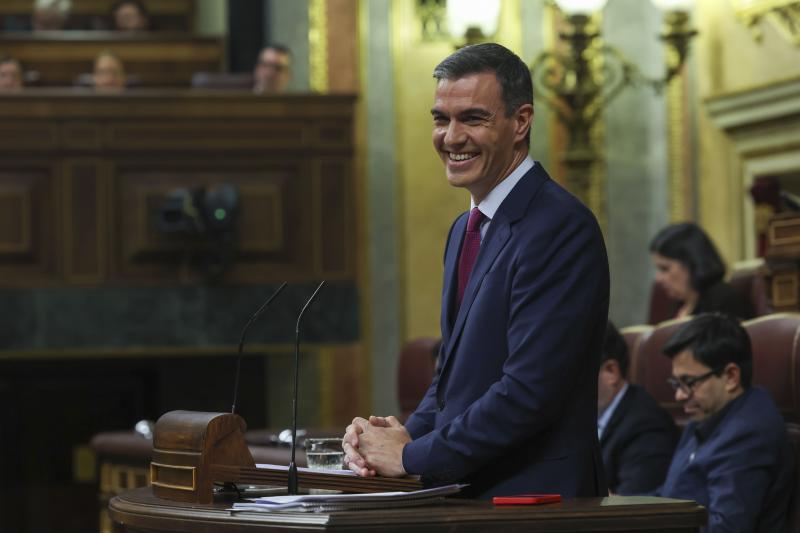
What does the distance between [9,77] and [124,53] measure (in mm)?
1676

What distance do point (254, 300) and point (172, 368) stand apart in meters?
1.35

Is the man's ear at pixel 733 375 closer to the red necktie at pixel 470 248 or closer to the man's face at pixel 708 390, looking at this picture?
the man's face at pixel 708 390

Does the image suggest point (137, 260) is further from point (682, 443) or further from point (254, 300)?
point (682, 443)

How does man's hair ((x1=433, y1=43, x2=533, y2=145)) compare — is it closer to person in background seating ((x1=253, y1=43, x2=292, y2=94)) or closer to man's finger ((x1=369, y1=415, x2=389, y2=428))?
man's finger ((x1=369, y1=415, x2=389, y2=428))

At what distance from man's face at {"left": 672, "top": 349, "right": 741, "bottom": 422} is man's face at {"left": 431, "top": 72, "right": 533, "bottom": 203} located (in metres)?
1.48

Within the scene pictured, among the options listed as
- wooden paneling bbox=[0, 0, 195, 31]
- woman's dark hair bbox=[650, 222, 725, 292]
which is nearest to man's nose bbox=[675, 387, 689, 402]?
woman's dark hair bbox=[650, 222, 725, 292]

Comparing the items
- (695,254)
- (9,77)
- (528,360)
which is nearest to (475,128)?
(528,360)

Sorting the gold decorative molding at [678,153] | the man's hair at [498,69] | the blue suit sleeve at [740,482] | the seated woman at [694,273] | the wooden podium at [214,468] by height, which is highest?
the gold decorative molding at [678,153]

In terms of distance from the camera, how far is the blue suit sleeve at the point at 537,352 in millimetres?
2363

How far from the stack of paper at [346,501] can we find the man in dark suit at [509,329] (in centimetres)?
11

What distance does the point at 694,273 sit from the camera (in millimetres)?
5758

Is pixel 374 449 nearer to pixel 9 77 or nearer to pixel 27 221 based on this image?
pixel 27 221

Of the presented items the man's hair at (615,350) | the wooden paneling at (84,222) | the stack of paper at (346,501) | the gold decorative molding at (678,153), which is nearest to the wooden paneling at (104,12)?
the wooden paneling at (84,222)

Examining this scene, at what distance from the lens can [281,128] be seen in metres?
8.52
